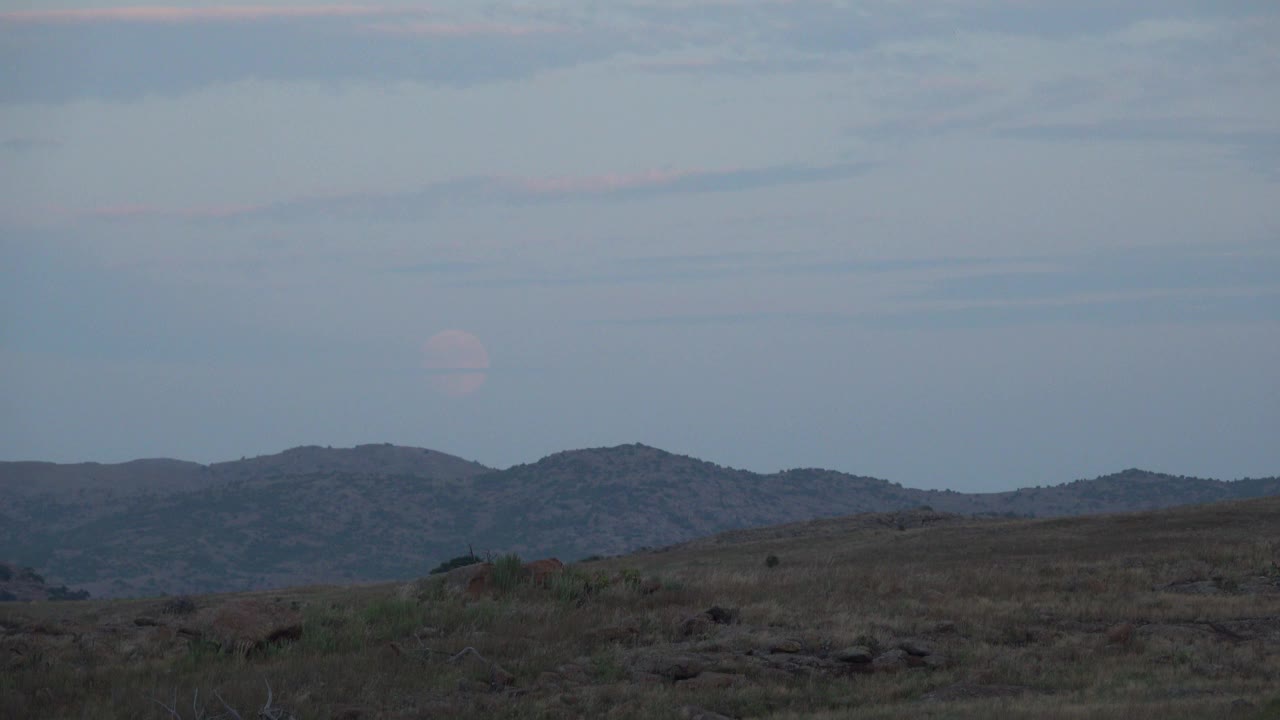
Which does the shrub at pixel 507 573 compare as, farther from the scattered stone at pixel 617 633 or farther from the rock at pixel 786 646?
the rock at pixel 786 646

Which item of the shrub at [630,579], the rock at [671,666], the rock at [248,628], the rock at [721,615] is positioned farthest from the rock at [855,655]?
Answer: the rock at [248,628]

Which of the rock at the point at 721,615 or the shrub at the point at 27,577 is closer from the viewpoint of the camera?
the rock at the point at 721,615

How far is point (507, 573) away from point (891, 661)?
7.37m

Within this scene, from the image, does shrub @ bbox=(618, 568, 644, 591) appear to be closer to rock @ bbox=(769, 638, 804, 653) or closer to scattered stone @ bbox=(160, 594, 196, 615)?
rock @ bbox=(769, 638, 804, 653)

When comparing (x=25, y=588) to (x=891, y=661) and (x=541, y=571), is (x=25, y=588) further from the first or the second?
(x=891, y=661)

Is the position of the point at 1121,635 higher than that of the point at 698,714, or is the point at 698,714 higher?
the point at 1121,635

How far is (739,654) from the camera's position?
16.5m

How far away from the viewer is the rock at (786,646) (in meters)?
16.9

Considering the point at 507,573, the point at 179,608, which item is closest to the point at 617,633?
the point at 507,573

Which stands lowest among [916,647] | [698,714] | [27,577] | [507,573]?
[698,714]

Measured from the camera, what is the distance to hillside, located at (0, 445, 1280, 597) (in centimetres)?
10281

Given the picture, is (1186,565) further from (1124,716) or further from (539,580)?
(1124,716)

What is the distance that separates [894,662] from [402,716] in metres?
6.31

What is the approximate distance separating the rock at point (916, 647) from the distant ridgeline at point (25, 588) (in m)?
51.6
